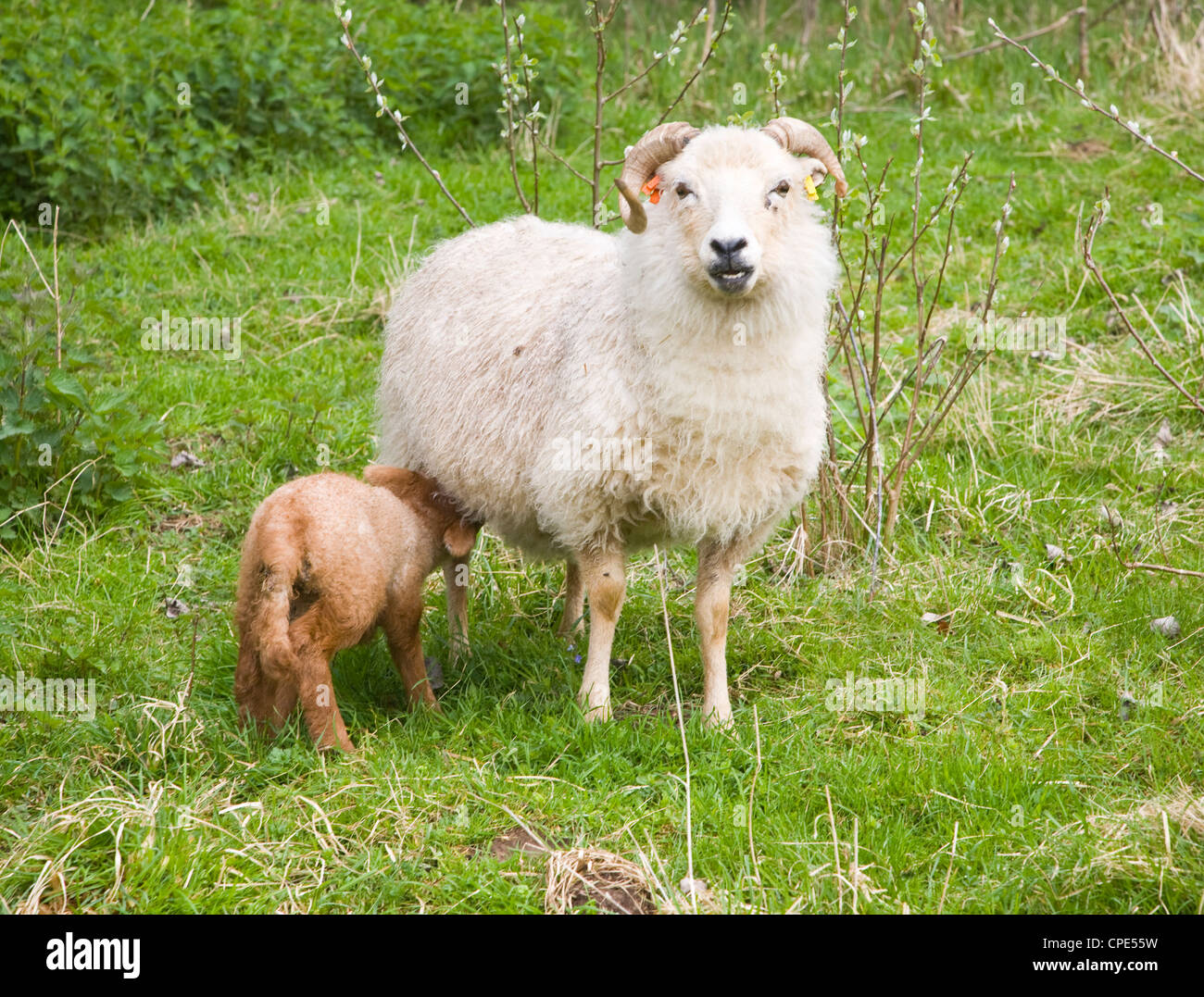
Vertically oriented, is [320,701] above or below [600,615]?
below

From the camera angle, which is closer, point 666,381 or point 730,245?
point 730,245

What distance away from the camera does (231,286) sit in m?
7.45

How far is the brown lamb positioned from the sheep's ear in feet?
5.79

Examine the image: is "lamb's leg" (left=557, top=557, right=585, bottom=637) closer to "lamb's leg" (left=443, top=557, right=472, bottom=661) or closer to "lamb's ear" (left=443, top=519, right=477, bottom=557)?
"lamb's leg" (left=443, top=557, right=472, bottom=661)

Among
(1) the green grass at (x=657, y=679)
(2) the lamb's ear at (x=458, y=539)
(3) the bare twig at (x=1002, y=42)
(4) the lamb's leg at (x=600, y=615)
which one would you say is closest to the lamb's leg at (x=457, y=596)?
(1) the green grass at (x=657, y=679)

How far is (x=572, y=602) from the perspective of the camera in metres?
5.19

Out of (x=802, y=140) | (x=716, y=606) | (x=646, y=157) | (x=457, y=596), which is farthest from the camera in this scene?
(x=457, y=596)

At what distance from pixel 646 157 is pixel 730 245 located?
586 millimetres

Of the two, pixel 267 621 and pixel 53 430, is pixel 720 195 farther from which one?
pixel 53 430

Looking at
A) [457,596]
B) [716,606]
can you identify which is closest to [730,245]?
[716,606]

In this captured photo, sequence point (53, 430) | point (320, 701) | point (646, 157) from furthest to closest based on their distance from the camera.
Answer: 1. point (53, 430)
2. point (646, 157)
3. point (320, 701)

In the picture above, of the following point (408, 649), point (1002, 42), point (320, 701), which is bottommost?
point (320, 701)

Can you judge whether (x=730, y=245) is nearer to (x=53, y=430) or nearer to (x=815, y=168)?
(x=815, y=168)

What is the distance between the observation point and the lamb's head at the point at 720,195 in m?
3.86
